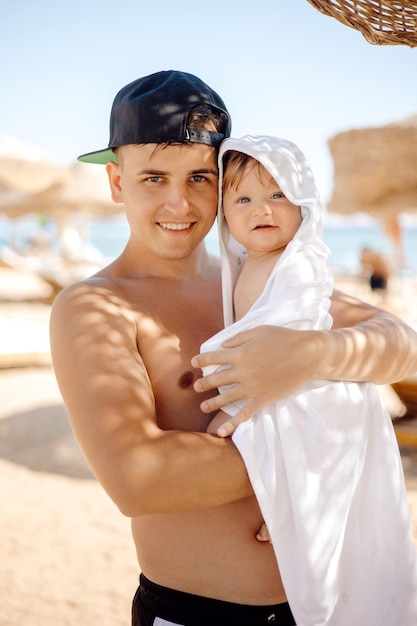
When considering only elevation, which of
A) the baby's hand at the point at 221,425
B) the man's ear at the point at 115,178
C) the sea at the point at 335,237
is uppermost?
the man's ear at the point at 115,178

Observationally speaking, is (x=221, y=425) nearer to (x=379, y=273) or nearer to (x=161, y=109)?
(x=161, y=109)

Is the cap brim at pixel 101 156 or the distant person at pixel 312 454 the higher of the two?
the cap brim at pixel 101 156

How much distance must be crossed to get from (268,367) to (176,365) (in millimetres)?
372

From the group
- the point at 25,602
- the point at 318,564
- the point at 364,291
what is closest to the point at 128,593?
the point at 25,602

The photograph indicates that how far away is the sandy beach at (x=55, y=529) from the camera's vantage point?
350 centimetres

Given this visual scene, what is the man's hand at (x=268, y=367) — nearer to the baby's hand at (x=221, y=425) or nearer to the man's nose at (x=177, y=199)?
the baby's hand at (x=221, y=425)

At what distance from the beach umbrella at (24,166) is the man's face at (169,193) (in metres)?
13.5

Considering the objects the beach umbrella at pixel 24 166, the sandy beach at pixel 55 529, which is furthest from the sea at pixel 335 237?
the sandy beach at pixel 55 529

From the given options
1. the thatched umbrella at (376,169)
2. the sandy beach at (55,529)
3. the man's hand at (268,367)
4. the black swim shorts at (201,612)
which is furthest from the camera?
the thatched umbrella at (376,169)

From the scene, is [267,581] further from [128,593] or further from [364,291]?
[364,291]

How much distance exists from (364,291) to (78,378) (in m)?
16.4

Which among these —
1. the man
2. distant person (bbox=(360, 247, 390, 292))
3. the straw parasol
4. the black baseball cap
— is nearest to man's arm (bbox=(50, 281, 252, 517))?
the man

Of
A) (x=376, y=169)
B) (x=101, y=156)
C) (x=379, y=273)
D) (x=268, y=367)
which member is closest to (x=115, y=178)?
(x=101, y=156)

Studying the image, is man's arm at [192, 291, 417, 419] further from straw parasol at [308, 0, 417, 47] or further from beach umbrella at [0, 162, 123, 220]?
beach umbrella at [0, 162, 123, 220]
